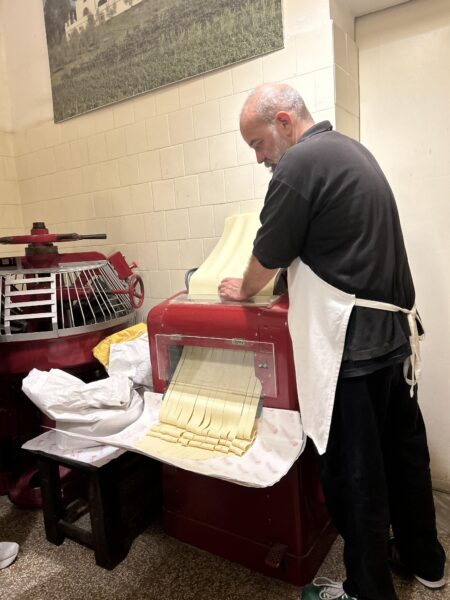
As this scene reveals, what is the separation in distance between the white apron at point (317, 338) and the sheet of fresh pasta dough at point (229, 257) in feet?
1.46

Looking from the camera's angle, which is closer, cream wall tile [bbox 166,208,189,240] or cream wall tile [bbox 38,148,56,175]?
cream wall tile [bbox 166,208,189,240]

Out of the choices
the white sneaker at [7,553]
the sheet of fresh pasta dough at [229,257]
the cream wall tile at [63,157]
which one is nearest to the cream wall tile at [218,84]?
the sheet of fresh pasta dough at [229,257]

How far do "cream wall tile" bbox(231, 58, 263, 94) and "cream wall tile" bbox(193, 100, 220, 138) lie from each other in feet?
0.50

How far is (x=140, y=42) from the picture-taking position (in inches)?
101

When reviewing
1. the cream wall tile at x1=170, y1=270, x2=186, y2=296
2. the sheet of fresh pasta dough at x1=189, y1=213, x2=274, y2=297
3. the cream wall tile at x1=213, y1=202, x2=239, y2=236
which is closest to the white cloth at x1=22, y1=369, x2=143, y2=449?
the sheet of fresh pasta dough at x1=189, y1=213, x2=274, y2=297

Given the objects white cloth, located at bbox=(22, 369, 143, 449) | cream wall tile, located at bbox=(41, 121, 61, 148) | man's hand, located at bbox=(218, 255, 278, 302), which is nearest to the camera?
man's hand, located at bbox=(218, 255, 278, 302)

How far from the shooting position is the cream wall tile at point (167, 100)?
2.49 meters

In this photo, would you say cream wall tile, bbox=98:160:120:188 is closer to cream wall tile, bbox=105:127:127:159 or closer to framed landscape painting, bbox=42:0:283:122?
cream wall tile, bbox=105:127:127:159

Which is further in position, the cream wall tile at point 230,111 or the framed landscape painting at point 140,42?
the cream wall tile at point 230,111

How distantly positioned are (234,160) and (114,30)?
1196 millimetres

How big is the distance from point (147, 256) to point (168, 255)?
17 centimetres

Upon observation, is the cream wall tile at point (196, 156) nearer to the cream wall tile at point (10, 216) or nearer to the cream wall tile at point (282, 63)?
the cream wall tile at point (282, 63)

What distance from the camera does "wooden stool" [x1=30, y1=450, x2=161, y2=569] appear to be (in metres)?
1.82

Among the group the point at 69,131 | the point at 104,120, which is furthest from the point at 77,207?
the point at 104,120
